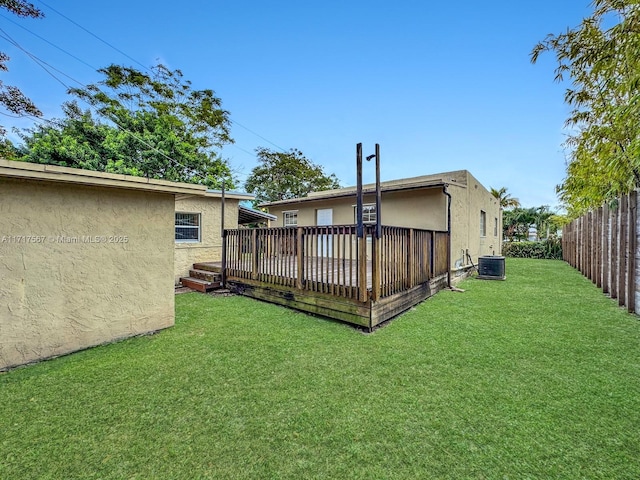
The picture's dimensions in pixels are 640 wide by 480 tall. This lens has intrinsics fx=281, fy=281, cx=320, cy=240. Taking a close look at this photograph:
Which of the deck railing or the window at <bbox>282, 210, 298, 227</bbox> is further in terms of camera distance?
the window at <bbox>282, 210, 298, 227</bbox>

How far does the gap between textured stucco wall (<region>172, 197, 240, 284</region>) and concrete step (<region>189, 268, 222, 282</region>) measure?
1.00 ft

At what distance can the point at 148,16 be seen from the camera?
39.7 ft

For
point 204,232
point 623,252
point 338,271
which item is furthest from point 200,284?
point 623,252

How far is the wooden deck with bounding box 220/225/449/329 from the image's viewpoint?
468 centimetres

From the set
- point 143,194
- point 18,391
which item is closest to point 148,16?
point 143,194

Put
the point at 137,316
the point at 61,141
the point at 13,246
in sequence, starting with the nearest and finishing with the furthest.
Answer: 1. the point at 13,246
2. the point at 137,316
3. the point at 61,141

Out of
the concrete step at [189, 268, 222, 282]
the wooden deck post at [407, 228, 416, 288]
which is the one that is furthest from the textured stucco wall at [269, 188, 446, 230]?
the concrete step at [189, 268, 222, 282]

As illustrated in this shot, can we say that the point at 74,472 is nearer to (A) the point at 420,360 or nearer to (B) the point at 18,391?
(B) the point at 18,391

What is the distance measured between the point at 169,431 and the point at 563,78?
846 centimetres

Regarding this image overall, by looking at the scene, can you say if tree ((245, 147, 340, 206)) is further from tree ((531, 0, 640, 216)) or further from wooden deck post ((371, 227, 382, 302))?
wooden deck post ((371, 227, 382, 302))

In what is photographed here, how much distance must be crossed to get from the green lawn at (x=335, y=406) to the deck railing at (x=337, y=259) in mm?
895

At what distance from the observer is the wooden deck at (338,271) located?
4680 millimetres

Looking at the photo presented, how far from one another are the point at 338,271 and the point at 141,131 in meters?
17.1

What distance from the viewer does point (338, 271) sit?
4.93 metres
